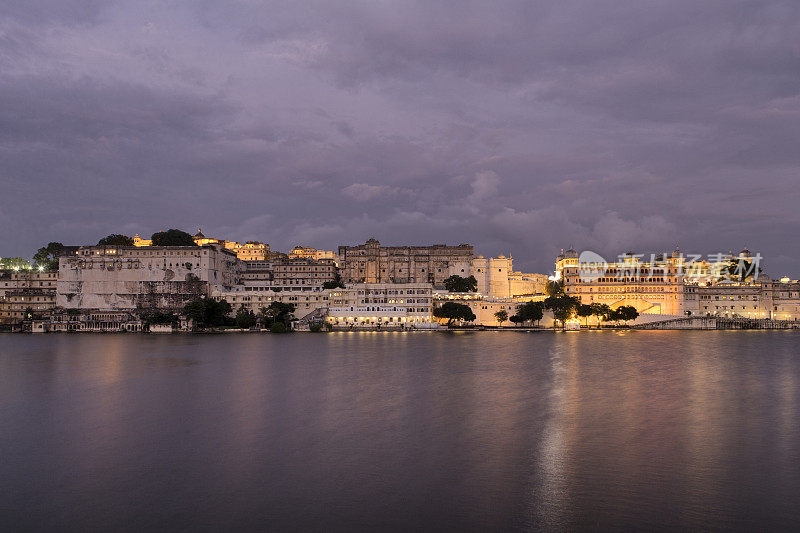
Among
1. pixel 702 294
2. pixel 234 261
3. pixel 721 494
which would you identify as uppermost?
pixel 234 261

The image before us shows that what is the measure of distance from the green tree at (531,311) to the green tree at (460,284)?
7.96m

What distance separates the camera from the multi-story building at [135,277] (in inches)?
2470

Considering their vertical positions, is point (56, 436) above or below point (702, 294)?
below

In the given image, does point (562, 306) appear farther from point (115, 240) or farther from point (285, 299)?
point (115, 240)

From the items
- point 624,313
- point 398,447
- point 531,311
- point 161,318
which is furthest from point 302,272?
point 398,447

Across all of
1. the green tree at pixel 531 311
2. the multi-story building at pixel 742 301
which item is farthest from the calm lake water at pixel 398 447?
the multi-story building at pixel 742 301

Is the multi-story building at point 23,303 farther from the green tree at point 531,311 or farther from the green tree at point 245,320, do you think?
the green tree at point 531,311

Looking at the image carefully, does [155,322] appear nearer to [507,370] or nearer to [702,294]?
[507,370]

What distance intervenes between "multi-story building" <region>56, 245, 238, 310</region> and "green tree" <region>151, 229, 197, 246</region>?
835 cm

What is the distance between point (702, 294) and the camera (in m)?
68.2

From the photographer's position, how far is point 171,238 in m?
72.9

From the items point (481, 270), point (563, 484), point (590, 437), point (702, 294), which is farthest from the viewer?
point (481, 270)

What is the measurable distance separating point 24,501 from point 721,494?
1272 centimetres

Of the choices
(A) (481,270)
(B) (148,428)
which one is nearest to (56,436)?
(B) (148,428)
